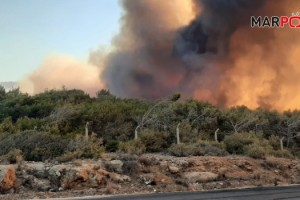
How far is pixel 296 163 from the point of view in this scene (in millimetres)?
30719

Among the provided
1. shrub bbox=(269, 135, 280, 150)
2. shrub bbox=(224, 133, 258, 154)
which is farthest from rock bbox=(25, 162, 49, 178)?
shrub bbox=(269, 135, 280, 150)

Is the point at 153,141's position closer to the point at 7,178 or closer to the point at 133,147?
the point at 133,147

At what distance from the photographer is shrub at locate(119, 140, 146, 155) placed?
24.0 metres

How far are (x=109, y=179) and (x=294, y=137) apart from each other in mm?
31366

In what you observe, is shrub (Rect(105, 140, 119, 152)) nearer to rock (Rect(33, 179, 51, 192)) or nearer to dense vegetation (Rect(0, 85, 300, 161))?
dense vegetation (Rect(0, 85, 300, 161))

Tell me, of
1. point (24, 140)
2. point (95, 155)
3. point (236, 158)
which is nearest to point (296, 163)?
point (236, 158)

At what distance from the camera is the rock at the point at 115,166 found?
20281mm

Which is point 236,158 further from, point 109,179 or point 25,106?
point 25,106

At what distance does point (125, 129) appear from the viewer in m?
32.0

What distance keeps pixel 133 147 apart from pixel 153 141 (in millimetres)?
3861

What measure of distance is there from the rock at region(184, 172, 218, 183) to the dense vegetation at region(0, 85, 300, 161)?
11.5 ft

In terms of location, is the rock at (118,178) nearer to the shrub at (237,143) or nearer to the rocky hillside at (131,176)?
the rocky hillside at (131,176)

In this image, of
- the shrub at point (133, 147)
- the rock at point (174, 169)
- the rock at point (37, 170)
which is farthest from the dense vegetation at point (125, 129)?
the rock at point (174, 169)

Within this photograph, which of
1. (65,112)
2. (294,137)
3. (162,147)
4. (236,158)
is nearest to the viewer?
(236,158)
